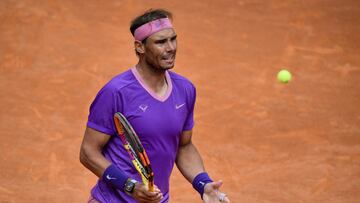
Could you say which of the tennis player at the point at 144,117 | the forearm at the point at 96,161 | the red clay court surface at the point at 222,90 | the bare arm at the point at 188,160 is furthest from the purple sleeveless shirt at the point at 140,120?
the red clay court surface at the point at 222,90

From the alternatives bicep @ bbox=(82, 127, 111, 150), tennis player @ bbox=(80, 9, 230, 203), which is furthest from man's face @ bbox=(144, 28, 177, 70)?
bicep @ bbox=(82, 127, 111, 150)

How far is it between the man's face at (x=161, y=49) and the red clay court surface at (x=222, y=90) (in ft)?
11.3

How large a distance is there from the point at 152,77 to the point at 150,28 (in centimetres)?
33

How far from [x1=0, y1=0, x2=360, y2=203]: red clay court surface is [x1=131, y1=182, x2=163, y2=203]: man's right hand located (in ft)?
11.3

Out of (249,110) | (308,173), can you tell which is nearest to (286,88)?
(249,110)

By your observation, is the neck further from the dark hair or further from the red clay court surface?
the red clay court surface

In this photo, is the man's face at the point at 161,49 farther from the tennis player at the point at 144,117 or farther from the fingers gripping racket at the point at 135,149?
the fingers gripping racket at the point at 135,149

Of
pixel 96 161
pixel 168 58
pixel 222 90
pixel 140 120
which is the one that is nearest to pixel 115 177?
pixel 96 161

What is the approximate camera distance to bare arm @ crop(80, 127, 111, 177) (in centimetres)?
539

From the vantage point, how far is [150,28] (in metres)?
5.54

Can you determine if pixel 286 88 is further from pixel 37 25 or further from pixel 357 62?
pixel 37 25

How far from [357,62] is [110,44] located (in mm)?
3461

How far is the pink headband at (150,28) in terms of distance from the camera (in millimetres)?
5531

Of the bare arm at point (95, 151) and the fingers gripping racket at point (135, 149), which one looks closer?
the fingers gripping racket at point (135, 149)
